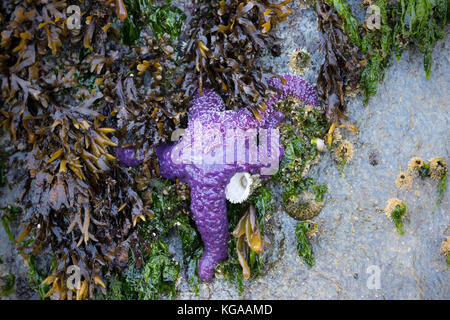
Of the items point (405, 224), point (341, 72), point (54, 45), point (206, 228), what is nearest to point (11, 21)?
point (54, 45)

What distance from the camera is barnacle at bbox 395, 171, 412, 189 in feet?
11.0

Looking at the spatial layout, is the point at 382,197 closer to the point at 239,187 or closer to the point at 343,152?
the point at 343,152

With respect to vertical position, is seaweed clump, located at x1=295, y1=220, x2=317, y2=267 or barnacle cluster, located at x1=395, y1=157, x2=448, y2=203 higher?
barnacle cluster, located at x1=395, y1=157, x2=448, y2=203

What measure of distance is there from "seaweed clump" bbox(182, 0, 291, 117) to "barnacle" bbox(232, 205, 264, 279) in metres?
0.87

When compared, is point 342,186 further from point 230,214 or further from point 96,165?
point 96,165

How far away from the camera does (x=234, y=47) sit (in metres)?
3.20

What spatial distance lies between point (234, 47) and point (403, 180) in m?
Result: 1.75

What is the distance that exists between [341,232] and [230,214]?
941 mm

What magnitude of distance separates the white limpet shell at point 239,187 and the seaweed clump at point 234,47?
0.53 m

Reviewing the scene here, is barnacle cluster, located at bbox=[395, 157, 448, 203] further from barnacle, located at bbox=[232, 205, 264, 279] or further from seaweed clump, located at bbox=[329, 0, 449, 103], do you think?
barnacle, located at bbox=[232, 205, 264, 279]

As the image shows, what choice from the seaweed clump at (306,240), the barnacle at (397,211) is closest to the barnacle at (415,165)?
the barnacle at (397,211)

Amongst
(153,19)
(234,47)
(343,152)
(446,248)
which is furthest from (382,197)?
(153,19)

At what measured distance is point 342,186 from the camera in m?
3.42

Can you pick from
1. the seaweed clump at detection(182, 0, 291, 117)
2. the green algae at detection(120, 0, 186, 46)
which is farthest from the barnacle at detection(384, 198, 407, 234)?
the green algae at detection(120, 0, 186, 46)
